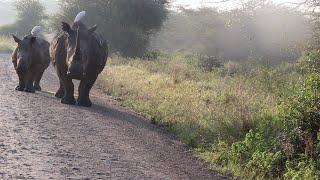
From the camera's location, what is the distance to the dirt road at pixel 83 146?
6379mm

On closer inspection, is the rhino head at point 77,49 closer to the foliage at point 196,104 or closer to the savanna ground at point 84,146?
the savanna ground at point 84,146

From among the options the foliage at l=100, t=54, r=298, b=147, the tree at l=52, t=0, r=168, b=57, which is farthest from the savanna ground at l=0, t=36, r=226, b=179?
the tree at l=52, t=0, r=168, b=57

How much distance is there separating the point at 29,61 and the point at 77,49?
2.56m

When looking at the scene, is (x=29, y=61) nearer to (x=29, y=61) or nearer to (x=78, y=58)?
(x=29, y=61)

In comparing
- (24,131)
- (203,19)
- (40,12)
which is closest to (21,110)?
(24,131)

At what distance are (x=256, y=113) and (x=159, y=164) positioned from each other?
299 cm

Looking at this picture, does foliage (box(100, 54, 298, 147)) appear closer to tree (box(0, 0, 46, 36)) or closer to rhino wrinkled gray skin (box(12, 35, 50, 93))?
rhino wrinkled gray skin (box(12, 35, 50, 93))

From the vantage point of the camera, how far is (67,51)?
11.8 m

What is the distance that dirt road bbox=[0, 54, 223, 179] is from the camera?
6379mm

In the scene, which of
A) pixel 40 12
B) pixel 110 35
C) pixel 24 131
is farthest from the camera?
pixel 40 12

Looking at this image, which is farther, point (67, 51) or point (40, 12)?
point (40, 12)

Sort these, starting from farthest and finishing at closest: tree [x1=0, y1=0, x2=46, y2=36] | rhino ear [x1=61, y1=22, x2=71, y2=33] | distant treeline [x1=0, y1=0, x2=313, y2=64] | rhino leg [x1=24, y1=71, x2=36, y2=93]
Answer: tree [x1=0, y1=0, x2=46, y2=36] < distant treeline [x1=0, y1=0, x2=313, y2=64] < rhino leg [x1=24, y1=71, x2=36, y2=93] < rhino ear [x1=61, y1=22, x2=71, y2=33]

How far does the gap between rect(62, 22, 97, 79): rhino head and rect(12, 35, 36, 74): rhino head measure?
1716 millimetres

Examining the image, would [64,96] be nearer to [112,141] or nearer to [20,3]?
[112,141]
